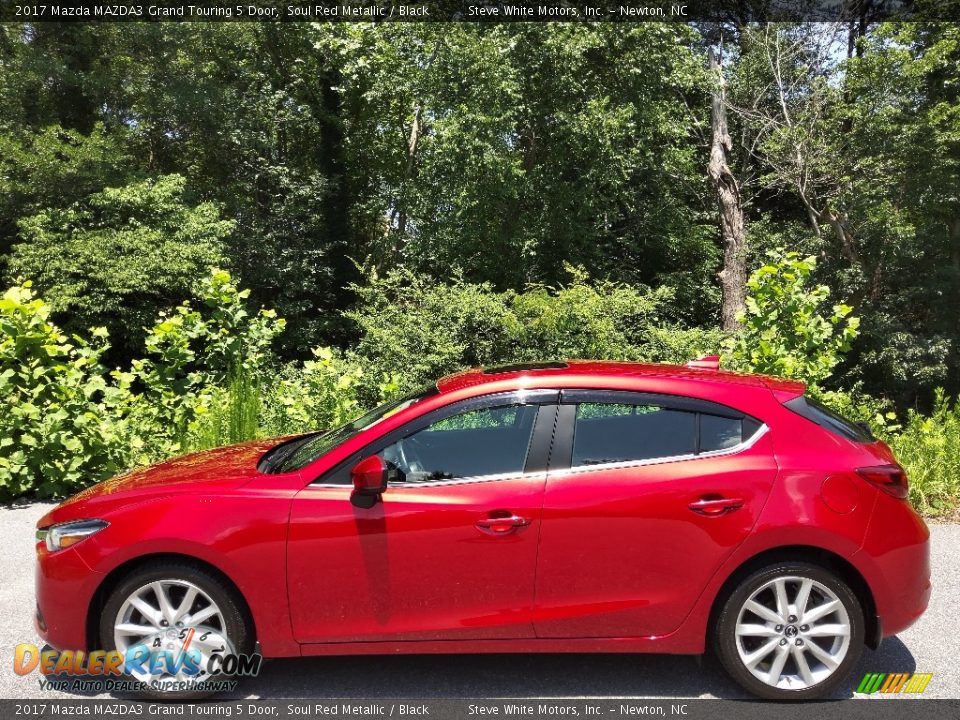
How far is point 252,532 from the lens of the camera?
3.71 metres

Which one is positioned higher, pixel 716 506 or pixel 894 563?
pixel 716 506

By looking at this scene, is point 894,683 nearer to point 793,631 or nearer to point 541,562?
point 793,631

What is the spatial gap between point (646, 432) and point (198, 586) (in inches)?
85.3

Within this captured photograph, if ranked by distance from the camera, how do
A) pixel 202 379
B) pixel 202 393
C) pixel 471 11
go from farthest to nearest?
pixel 471 11 < pixel 202 379 < pixel 202 393

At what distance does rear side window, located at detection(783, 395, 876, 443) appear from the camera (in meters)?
3.96

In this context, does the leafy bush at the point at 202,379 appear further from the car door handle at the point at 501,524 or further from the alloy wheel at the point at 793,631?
the alloy wheel at the point at 793,631

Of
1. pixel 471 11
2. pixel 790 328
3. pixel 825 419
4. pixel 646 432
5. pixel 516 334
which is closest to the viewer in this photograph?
pixel 646 432

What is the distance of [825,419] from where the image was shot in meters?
4.04

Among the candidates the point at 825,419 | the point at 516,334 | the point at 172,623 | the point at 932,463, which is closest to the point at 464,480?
the point at 172,623

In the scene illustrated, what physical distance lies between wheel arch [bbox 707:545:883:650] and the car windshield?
1646 mm

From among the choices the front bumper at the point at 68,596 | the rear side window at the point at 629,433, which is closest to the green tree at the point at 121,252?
the front bumper at the point at 68,596

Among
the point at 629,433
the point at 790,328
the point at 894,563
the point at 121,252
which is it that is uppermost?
the point at 121,252

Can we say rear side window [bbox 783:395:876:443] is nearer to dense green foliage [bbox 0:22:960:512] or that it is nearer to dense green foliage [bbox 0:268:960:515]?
dense green foliage [bbox 0:268:960:515]

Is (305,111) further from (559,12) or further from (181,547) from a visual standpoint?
(181,547)
